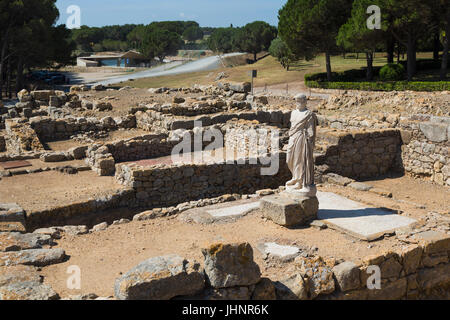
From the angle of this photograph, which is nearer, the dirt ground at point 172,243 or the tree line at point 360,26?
the dirt ground at point 172,243

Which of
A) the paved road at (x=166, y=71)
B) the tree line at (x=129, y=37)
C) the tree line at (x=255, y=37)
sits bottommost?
the paved road at (x=166, y=71)

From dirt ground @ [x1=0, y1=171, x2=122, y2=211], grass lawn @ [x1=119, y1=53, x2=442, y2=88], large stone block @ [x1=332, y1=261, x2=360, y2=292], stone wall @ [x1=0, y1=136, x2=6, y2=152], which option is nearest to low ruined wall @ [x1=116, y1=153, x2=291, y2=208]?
dirt ground @ [x1=0, y1=171, x2=122, y2=211]

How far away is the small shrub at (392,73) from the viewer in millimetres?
32219

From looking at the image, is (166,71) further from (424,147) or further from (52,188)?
(424,147)

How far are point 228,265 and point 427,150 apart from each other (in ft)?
31.8

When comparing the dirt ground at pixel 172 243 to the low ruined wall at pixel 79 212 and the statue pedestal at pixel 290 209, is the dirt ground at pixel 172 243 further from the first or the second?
the low ruined wall at pixel 79 212

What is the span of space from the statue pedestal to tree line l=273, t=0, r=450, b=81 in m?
23.8

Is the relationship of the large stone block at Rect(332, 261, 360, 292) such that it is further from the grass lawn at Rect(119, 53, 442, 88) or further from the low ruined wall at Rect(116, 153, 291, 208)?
the grass lawn at Rect(119, 53, 442, 88)

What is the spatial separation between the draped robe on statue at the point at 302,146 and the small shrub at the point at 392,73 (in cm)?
2569

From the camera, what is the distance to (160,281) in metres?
5.18

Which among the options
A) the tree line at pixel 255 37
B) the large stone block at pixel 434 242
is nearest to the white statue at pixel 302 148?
the large stone block at pixel 434 242

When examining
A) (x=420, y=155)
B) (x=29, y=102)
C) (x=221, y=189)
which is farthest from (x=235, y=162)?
(x=29, y=102)

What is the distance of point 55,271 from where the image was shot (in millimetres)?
6711
